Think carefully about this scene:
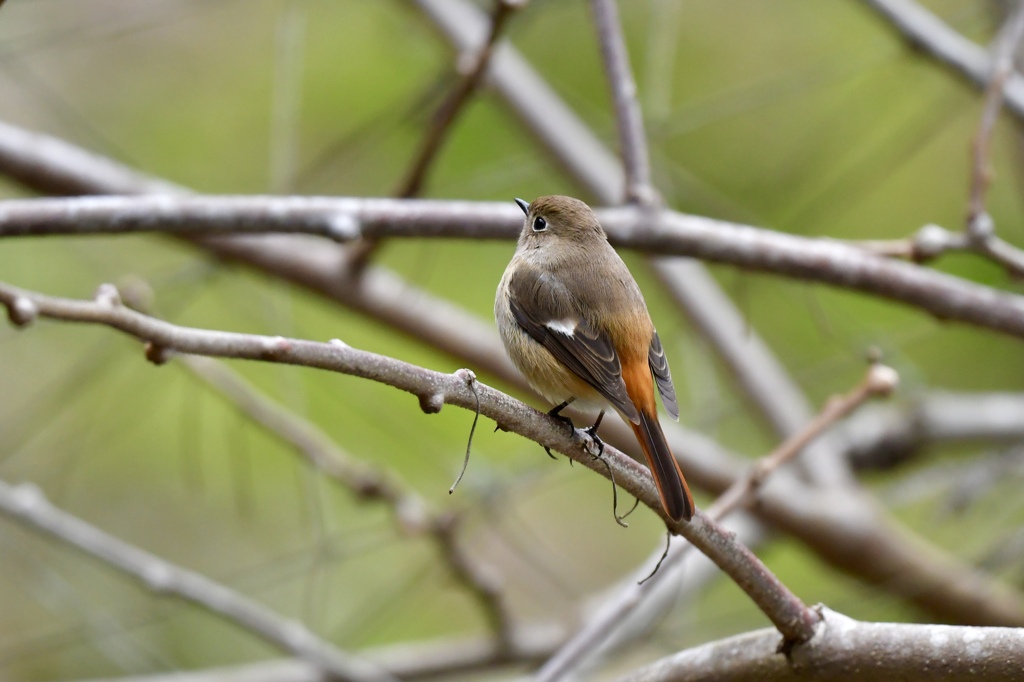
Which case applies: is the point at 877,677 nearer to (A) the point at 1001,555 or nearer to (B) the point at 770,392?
(A) the point at 1001,555

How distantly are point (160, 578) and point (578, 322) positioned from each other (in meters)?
1.43

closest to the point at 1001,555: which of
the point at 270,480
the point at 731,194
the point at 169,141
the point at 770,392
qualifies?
the point at 770,392

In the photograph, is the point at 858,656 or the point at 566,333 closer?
the point at 858,656

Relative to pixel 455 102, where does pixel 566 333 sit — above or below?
below

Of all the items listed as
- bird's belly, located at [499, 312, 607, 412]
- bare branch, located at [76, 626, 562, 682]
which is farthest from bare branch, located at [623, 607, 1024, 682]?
bare branch, located at [76, 626, 562, 682]

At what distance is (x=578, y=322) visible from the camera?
8.54 ft

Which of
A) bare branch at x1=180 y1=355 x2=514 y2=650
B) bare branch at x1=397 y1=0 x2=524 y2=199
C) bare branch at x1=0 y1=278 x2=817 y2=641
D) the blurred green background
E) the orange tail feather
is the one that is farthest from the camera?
the blurred green background

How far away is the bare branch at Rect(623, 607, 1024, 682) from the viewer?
1.68 meters

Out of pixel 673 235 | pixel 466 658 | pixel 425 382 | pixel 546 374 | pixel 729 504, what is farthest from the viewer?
pixel 466 658

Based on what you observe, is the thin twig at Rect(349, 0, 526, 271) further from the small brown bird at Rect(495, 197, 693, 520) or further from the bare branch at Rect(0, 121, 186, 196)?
the bare branch at Rect(0, 121, 186, 196)

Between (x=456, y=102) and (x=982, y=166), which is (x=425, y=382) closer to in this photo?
(x=456, y=102)

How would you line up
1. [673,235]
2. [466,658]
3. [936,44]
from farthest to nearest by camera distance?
[466,658] → [936,44] → [673,235]

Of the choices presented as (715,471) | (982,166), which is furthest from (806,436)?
(715,471)

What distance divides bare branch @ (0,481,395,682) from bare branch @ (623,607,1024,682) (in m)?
1.51
